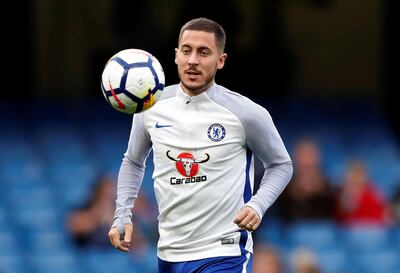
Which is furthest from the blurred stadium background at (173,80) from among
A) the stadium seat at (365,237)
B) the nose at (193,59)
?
the nose at (193,59)

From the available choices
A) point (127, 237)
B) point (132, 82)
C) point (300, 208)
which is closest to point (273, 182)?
point (127, 237)

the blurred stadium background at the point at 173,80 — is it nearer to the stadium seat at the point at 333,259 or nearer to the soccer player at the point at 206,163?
the stadium seat at the point at 333,259

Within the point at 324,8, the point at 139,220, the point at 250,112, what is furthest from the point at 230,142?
→ the point at 324,8

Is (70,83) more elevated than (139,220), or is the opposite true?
(70,83)

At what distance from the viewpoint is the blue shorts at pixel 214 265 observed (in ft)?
21.9

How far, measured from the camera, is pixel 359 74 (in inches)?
653

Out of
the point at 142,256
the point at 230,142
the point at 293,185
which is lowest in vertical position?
the point at 142,256

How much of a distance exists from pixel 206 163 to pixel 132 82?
589 millimetres

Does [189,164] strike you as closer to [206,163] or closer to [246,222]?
[206,163]

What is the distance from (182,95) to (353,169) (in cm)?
635

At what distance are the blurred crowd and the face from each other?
5.00 metres

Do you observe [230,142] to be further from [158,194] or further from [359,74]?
[359,74]

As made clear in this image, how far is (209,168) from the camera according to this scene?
672cm

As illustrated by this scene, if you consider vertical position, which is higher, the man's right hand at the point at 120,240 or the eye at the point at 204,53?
the eye at the point at 204,53
